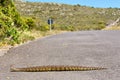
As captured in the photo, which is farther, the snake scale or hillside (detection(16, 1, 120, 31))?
hillside (detection(16, 1, 120, 31))

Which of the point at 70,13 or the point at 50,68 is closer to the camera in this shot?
the point at 50,68

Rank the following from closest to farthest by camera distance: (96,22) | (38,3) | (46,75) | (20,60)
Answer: (46,75)
(20,60)
(96,22)
(38,3)

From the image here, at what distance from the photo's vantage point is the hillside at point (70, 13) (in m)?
71.9

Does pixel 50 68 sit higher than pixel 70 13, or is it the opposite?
pixel 50 68

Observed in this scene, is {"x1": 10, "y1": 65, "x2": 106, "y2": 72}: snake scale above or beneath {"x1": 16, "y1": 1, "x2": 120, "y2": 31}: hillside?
above

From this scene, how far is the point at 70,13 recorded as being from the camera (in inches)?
3214

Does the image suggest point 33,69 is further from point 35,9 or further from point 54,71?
point 35,9

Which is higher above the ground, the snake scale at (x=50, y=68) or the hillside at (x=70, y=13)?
the snake scale at (x=50, y=68)

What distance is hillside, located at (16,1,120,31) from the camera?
2832 inches

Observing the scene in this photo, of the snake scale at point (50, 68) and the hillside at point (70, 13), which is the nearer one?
the snake scale at point (50, 68)

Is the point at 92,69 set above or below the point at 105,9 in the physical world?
above

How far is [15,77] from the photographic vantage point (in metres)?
8.61

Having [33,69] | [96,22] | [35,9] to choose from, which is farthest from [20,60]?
[35,9]

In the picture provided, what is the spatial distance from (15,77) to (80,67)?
68.7 inches
